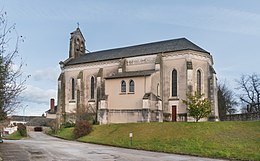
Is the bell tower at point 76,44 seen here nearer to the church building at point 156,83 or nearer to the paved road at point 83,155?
the church building at point 156,83

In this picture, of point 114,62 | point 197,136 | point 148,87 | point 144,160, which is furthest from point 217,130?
point 114,62

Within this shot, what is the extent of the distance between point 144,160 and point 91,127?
2201 centimetres

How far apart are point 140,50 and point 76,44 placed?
56.5 feet

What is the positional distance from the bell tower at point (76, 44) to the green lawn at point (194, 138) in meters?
27.9

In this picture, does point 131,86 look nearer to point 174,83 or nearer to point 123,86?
point 123,86

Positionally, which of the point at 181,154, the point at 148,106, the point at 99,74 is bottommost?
the point at 181,154

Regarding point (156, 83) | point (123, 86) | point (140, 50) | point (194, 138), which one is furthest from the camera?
point (140, 50)

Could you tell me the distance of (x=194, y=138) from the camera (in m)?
26.8

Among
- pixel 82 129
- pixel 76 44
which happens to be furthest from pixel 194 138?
pixel 76 44

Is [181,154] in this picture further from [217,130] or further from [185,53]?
[185,53]

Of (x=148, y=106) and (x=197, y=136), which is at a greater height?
(x=148, y=106)

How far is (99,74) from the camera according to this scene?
5162 cm

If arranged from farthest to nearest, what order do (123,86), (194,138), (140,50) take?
(140,50) < (123,86) < (194,138)

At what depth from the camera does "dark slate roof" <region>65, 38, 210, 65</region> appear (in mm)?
45875
